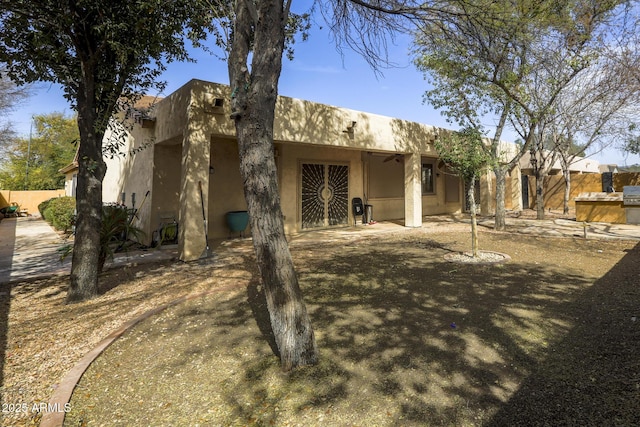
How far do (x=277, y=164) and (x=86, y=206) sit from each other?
6064 millimetres

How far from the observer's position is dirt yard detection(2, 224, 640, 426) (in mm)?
2145

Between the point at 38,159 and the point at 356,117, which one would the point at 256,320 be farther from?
the point at 38,159

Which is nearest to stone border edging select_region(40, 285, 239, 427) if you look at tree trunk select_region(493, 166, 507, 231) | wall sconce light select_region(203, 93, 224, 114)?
wall sconce light select_region(203, 93, 224, 114)

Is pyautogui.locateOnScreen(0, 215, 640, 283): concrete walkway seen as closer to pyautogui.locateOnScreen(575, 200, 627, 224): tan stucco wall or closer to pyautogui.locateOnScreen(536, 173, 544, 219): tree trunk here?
pyautogui.locateOnScreen(575, 200, 627, 224): tan stucco wall

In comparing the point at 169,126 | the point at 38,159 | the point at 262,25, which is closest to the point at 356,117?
the point at 169,126

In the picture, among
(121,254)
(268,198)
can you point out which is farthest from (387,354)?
A: (121,254)

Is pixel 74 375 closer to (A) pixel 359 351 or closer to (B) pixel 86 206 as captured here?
(A) pixel 359 351

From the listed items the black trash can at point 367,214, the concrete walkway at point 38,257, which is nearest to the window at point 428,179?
the black trash can at point 367,214

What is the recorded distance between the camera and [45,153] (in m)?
34.7

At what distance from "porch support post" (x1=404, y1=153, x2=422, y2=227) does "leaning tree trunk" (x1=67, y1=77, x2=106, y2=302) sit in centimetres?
953

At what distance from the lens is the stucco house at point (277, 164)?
6848 millimetres

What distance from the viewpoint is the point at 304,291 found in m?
4.58

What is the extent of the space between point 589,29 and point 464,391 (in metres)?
10.8

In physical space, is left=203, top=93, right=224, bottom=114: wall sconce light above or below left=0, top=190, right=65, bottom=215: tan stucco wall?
above
